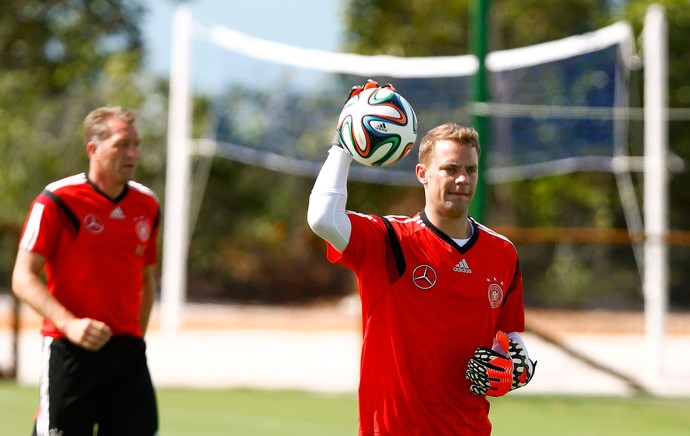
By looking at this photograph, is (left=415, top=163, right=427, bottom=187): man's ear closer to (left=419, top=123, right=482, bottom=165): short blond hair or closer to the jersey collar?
(left=419, top=123, right=482, bottom=165): short blond hair

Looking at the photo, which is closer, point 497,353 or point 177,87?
point 497,353

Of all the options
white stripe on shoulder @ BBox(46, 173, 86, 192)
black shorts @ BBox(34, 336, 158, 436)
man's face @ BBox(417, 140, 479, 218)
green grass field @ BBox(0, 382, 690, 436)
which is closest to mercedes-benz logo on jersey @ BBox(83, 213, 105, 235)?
white stripe on shoulder @ BBox(46, 173, 86, 192)

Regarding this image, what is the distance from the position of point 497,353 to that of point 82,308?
2.40m

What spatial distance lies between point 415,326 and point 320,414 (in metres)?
7.45

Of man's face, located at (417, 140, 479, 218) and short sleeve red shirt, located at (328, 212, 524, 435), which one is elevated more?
man's face, located at (417, 140, 479, 218)

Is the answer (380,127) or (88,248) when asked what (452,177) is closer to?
(380,127)

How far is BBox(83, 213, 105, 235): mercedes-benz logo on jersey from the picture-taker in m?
6.49

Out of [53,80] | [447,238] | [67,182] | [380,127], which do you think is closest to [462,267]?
[447,238]

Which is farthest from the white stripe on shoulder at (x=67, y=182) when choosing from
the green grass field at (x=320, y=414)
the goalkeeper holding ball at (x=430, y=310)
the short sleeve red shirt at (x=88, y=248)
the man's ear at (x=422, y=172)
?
the green grass field at (x=320, y=414)

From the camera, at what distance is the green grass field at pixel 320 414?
1131cm

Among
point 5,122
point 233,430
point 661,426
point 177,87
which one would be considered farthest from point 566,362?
point 5,122

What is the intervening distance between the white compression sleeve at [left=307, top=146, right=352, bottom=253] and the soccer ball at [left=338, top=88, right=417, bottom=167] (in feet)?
0.25

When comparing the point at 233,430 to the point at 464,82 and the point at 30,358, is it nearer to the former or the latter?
the point at 30,358

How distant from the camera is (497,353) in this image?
5.03 meters
